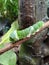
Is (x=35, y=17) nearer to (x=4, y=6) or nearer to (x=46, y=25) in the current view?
(x=46, y=25)

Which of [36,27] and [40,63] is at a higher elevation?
[36,27]

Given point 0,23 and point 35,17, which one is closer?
point 35,17

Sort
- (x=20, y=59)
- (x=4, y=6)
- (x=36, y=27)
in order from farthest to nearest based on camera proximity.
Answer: (x=4, y=6)
(x=20, y=59)
(x=36, y=27)

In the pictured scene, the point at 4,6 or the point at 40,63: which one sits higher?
the point at 4,6

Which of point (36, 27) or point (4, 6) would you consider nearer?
point (36, 27)

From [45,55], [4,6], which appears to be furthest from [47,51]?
[4,6]

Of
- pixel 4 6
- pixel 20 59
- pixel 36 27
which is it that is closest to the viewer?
pixel 36 27

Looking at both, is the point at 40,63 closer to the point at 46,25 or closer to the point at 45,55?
the point at 45,55

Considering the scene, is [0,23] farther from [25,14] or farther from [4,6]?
[25,14]
